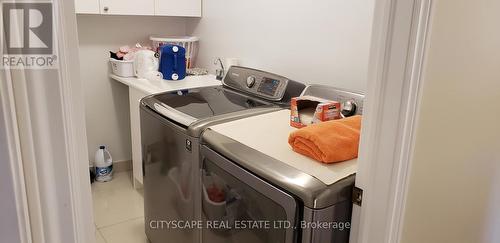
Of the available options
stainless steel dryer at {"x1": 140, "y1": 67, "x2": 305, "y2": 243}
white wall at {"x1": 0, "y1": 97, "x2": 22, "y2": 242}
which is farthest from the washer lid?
white wall at {"x1": 0, "y1": 97, "x2": 22, "y2": 242}

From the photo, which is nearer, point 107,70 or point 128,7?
point 128,7

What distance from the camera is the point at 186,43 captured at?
9.56 ft

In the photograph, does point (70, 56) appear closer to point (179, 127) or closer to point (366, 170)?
point (366, 170)

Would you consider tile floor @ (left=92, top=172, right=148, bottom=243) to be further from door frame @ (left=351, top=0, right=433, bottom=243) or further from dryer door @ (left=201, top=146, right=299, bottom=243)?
door frame @ (left=351, top=0, right=433, bottom=243)

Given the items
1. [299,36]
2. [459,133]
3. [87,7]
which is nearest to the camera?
[459,133]

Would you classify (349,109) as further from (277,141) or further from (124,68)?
(124,68)

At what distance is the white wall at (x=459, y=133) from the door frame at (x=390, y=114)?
5 centimetres

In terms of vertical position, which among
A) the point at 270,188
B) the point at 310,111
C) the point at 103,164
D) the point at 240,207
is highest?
the point at 310,111

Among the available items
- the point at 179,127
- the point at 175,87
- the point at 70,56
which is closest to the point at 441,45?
the point at 70,56

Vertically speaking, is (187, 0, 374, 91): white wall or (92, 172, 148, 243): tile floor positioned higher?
(187, 0, 374, 91): white wall

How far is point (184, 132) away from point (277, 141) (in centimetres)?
44

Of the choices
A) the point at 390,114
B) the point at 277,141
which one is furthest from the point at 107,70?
the point at 390,114

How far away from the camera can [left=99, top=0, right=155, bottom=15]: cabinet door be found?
8.55ft

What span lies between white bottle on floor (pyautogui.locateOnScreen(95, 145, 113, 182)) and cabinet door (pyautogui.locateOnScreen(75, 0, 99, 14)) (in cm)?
106
